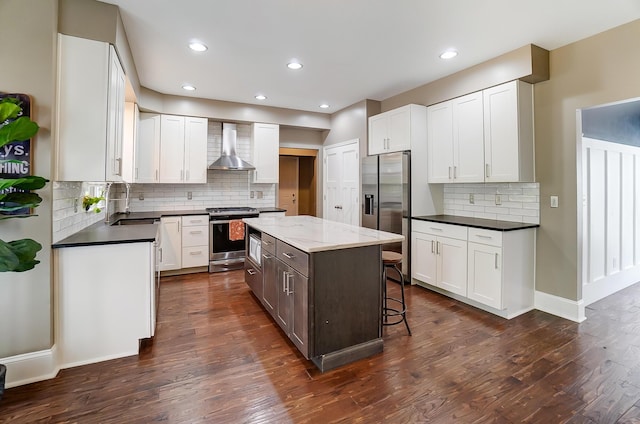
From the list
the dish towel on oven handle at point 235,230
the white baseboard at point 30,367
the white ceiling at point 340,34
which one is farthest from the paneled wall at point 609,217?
the white baseboard at point 30,367

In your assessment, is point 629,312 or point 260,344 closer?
point 260,344

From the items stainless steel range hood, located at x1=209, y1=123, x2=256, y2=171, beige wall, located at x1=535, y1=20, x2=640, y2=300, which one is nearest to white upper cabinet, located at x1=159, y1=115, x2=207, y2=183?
stainless steel range hood, located at x1=209, y1=123, x2=256, y2=171

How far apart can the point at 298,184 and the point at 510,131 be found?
4304mm

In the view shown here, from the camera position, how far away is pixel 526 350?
252 centimetres

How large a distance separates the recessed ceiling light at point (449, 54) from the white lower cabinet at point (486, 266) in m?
1.87

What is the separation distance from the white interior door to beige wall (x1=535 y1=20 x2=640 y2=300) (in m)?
2.54

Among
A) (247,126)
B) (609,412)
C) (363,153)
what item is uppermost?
(247,126)

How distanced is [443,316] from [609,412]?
1456 millimetres

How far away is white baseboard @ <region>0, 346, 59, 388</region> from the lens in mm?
2035

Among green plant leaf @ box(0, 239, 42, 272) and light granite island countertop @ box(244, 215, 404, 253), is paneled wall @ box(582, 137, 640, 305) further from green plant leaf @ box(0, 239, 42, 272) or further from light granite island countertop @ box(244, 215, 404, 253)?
green plant leaf @ box(0, 239, 42, 272)

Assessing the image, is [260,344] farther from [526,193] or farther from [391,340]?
[526,193]

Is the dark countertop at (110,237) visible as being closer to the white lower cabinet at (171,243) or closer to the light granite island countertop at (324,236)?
the light granite island countertop at (324,236)

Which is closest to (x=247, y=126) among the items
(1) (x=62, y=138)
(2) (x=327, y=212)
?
(2) (x=327, y=212)

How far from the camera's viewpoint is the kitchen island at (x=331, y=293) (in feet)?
7.19
